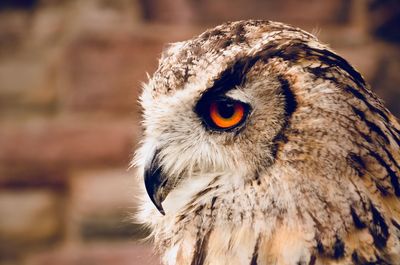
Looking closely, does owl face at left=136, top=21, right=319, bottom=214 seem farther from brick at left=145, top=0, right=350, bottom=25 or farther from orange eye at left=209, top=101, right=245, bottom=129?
brick at left=145, top=0, right=350, bottom=25

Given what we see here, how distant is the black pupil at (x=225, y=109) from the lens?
1.03 m

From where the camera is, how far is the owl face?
1008mm

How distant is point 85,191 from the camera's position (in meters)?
2.20

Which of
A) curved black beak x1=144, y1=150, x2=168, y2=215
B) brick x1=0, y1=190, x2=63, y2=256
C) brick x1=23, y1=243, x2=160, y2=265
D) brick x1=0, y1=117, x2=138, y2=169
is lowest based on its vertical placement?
brick x1=23, y1=243, x2=160, y2=265

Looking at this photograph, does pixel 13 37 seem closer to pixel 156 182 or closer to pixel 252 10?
pixel 252 10

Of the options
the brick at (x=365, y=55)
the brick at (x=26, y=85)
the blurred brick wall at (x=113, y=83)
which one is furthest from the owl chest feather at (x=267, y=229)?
the brick at (x=26, y=85)

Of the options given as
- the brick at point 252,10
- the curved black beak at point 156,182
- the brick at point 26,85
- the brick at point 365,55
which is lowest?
the curved black beak at point 156,182

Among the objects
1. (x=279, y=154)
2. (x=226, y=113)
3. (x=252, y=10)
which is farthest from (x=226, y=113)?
(x=252, y=10)

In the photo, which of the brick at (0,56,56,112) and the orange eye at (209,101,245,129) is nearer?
the orange eye at (209,101,245,129)

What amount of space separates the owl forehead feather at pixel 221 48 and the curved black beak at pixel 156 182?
12 centimetres

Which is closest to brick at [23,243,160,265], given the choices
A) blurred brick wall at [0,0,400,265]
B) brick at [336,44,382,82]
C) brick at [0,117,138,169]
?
blurred brick wall at [0,0,400,265]

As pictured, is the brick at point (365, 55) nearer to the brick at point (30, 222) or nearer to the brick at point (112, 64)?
the brick at point (112, 64)

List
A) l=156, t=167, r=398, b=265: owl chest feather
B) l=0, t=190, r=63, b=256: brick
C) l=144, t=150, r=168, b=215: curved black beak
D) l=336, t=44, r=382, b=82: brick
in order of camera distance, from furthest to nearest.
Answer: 1. l=0, t=190, r=63, b=256: brick
2. l=336, t=44, r=382, b=82: brick
3. l=144, t=150, r=168, b=215: curved black beak
4. l=156, t=167, r=398, b=265: owl chest feather

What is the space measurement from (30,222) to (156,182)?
50.8 inches
